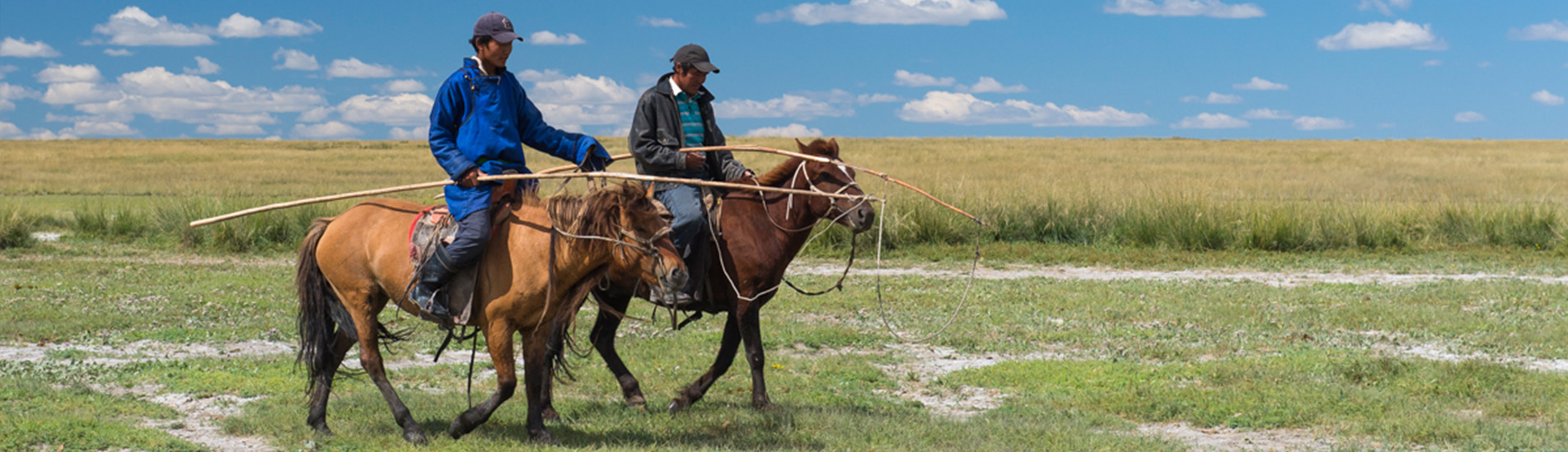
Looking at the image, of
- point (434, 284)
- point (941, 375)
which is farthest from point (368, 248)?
point (941, 375)

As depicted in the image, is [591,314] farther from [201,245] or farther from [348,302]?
[201,245]

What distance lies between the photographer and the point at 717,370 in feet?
22.6

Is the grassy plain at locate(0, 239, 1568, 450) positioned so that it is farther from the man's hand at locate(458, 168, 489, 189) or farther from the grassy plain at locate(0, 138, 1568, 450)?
the man's hand at locate(458, 168, 489, 189)

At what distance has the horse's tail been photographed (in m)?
6.03

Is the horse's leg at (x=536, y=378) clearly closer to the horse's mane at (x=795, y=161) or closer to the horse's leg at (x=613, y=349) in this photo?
the horse's leg at (x=613, y=349)

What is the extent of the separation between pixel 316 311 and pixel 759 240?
94.6 inches

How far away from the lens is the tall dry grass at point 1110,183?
1809 centimetres

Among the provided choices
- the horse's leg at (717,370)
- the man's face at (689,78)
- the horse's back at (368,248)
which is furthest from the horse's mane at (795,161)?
the horse's back at (368,248)

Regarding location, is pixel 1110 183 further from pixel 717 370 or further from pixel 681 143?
pixel 681 143

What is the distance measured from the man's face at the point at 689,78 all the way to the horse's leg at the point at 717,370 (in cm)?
132

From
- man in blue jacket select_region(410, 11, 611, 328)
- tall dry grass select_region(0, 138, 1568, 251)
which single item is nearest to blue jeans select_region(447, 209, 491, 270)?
man in blue jacket select_region(410, 11, 611, 328)

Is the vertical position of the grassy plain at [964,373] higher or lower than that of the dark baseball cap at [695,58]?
lower

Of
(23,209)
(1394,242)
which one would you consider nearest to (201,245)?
(23,209)

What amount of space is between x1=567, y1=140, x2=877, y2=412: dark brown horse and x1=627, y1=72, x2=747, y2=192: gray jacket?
0.84 ft
